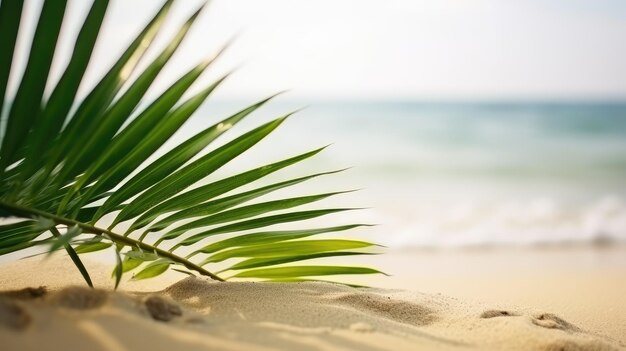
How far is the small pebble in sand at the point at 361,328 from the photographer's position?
1.09 meters

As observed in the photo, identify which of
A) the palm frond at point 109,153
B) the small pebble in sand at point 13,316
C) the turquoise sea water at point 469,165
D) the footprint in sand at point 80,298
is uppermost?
the turquoise sea water at point 469,165

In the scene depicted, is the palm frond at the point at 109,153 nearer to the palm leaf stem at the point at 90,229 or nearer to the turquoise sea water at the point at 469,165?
the palm leaf stem at the point at 90,229

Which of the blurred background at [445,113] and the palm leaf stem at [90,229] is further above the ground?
the blurred background at [445,113]

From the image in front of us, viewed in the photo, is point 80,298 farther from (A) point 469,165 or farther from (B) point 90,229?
(A) point 469,165

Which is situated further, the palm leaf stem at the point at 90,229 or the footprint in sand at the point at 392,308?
the footprint in sand at the point at 392,308

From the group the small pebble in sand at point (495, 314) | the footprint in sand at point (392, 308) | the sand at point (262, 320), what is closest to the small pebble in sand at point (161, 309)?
the sand at point (262, 320)

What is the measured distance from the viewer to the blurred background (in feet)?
15.7

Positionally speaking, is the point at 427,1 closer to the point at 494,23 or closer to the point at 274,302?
the point at 494,23

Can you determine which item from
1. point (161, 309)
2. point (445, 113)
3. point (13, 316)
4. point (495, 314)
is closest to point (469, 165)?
point (445, 113)

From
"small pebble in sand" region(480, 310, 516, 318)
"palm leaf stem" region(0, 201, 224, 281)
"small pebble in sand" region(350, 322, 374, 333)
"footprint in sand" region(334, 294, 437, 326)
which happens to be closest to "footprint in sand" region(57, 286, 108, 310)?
"palm leaf stem" region(0, 201, 224, 281)

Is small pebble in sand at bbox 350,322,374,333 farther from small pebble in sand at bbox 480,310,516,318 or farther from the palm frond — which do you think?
small pebble in sand at bbox 480,310,516,318

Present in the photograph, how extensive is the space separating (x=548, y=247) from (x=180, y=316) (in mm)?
3879

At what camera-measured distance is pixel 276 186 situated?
129cm

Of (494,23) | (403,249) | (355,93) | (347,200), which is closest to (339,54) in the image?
(355,93)
